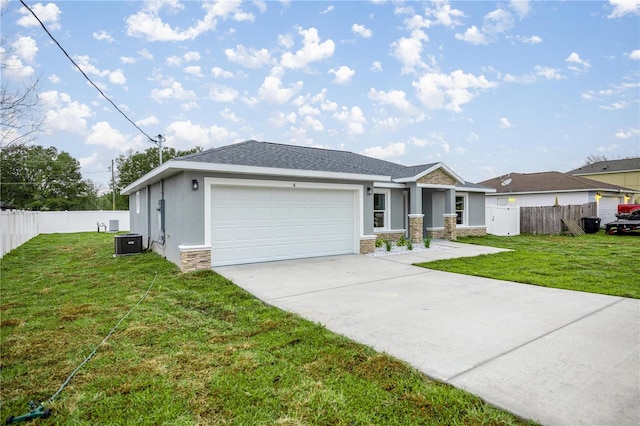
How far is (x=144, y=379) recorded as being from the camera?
3244 millimetres

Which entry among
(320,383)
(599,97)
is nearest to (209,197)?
Answer: (320,383)

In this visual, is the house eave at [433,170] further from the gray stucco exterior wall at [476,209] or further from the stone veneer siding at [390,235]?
the gray stucco exterior wall at [476,209]

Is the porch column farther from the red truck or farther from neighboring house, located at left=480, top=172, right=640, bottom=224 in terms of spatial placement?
the red truck

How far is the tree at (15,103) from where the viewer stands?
290 inches

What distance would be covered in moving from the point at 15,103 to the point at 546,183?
28.7 metres

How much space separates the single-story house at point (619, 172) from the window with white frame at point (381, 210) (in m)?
28.2

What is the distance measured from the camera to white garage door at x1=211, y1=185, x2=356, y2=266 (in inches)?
358

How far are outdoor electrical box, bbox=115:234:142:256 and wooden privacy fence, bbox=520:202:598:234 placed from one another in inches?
793

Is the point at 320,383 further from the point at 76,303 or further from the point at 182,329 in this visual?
the point at 76,303

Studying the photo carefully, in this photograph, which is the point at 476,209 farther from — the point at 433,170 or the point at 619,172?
the point at 619,172

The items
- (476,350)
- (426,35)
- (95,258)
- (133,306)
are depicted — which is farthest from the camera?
(426,35)

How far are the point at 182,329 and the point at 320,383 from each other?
2396 mm

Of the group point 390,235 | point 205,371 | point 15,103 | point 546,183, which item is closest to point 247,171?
point 15,103

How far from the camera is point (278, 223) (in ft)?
32.7
